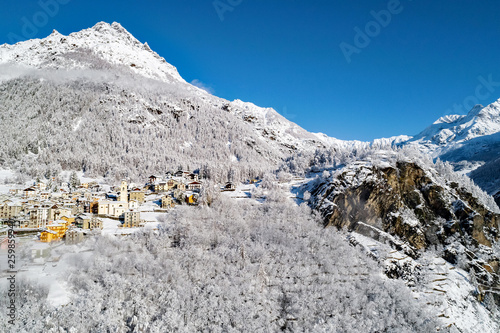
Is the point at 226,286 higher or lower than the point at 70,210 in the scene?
lower

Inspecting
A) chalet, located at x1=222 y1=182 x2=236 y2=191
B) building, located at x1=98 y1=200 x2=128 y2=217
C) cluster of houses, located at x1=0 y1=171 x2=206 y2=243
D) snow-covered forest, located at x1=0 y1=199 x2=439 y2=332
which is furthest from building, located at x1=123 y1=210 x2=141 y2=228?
chalet, located at x1=222 y1=182 x2=236 y2=191

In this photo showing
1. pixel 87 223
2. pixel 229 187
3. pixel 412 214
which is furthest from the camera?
pixel 229 187

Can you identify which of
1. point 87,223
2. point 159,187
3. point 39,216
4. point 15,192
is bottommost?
point 87,223

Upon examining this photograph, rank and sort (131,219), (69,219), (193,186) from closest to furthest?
(69,219) → (131,219) → (193,186)

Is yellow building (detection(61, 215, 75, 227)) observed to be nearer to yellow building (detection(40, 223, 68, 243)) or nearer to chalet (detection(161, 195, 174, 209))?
yellow building (detection(40, 223, 68, 243))

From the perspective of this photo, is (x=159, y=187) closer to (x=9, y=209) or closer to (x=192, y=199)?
(x=192, y=199)

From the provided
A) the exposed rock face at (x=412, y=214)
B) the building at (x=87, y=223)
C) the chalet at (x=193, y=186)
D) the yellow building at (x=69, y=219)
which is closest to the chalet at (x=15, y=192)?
the yellow building at (x=69, y=219)

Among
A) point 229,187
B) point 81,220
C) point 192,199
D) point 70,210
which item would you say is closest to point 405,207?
point 229,187

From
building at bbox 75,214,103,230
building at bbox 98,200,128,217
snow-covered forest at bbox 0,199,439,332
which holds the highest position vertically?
building at bbox 98,200,128,217

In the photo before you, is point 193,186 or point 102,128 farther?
point 102,128
